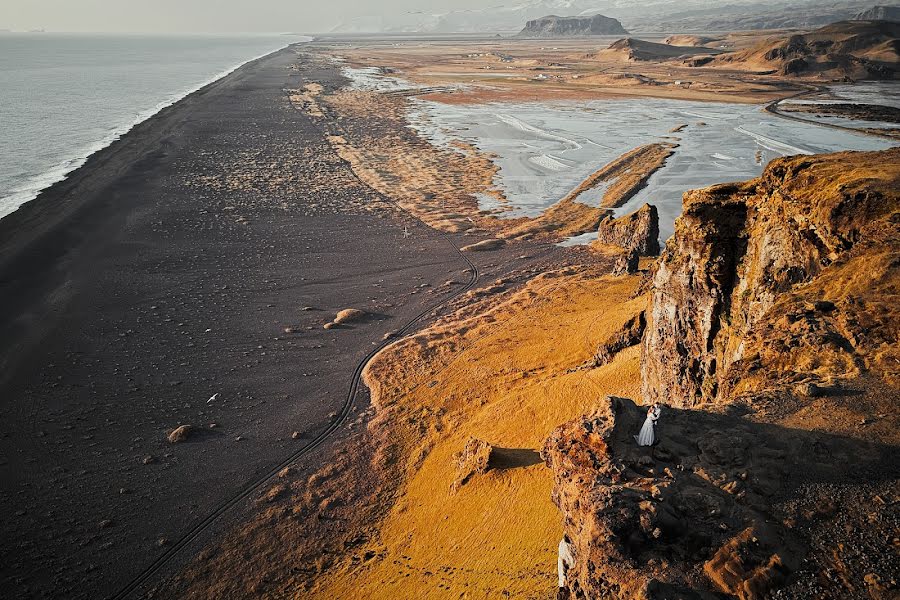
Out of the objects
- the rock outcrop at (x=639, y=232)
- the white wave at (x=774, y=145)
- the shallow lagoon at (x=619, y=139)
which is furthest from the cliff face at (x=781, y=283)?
the white wave at (x=774, y=145)

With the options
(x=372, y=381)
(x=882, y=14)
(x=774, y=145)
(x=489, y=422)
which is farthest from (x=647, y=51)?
(x=489, y=422)

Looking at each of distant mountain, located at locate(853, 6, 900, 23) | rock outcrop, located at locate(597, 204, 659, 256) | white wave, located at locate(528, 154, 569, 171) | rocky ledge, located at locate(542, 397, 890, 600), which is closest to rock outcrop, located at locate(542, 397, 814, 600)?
rocky ledge, located at locate(542, 397, 890, 600)

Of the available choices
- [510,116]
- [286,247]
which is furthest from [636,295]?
[510,116]

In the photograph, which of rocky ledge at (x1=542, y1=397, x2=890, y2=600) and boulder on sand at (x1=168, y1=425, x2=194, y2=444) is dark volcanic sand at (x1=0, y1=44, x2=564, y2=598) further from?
rocky ledge at (x1=542, y1=397, x2=890, y2=600)

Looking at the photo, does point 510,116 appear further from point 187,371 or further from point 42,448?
point 42,448

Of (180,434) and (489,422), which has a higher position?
(489,422)

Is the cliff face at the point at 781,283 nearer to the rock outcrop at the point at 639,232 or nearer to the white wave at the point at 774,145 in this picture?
the rock outcrop at the point at 639,232

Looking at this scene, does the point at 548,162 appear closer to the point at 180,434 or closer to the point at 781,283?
the point at 781,283
